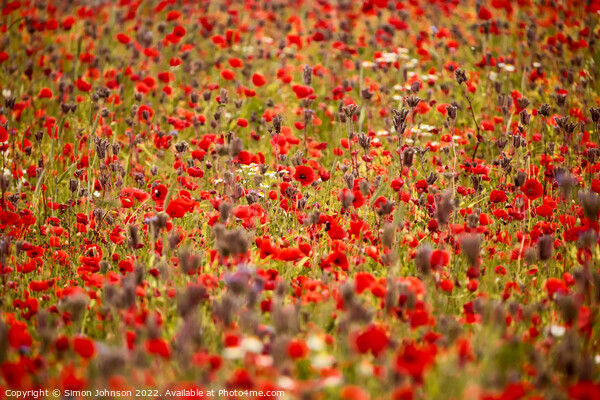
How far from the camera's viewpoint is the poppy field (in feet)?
6.36

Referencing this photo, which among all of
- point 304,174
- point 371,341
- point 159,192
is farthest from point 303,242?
point 371,341

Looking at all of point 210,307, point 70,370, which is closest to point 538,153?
point 210,307

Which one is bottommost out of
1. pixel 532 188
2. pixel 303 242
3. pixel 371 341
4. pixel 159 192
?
pixel 303 242

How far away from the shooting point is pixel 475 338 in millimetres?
2350

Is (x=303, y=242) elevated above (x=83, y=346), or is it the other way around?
(x=83, y=346)

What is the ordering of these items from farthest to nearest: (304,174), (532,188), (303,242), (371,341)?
(304,174), (303,242), (532,188), (371,341)

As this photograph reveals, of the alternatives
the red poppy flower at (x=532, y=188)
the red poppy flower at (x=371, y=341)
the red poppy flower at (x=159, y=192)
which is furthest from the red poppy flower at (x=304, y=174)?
the red poppy flower at (x=371, y=341)

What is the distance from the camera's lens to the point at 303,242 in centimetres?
343

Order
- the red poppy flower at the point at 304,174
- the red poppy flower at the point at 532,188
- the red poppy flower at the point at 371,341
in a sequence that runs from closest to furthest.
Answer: the red poppy flower at the point at 371,341
the red poppy flower at the point at 532,188
the red poppy flower at the point at 304,174

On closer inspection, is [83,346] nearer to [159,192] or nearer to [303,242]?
[159,192]

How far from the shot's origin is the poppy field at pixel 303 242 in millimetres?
1938

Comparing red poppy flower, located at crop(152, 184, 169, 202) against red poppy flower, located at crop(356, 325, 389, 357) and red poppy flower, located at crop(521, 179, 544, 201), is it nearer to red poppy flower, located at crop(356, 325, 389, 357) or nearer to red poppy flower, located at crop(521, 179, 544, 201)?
red poppy flower, located at crop(356, 325, 389, 357)

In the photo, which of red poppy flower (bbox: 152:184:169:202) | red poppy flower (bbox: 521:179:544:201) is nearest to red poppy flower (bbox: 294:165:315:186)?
red poppy flower (bbox: 152:184:169:202)

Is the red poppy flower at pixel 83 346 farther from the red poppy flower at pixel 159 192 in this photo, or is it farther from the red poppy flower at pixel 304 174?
the red poppy flower at pixel 304 174
